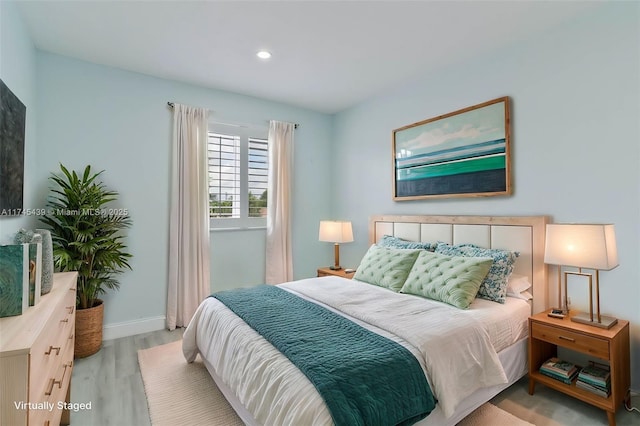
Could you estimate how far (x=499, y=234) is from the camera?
269 centimetres

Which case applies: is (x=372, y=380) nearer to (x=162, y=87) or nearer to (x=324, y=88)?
(x=324, y=88)

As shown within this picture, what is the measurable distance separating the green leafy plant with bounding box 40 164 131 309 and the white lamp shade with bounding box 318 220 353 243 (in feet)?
6.90

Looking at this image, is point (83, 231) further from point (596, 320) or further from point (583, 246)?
point (596, 320)

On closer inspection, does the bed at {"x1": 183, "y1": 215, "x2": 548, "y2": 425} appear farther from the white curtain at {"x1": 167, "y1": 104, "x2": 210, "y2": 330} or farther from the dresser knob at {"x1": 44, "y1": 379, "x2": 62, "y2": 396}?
the white curtain at {"x1": 167, "y1": 104, "x2": 210, "y2": 330}

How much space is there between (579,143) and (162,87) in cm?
384

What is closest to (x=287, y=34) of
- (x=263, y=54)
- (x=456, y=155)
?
(x=263, y=54)

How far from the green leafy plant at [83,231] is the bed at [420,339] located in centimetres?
109

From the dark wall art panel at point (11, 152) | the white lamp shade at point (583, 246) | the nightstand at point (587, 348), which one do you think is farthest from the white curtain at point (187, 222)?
the white lamp shade at point (583, 246)

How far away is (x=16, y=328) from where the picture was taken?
46.1 inches

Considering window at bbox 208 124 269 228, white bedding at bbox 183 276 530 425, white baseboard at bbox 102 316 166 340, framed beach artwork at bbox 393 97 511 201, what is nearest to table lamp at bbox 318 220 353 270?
framed beach artwork at bbox 393 97 511 201

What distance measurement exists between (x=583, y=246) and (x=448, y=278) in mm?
841

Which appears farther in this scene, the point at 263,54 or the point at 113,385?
the point at 263,54

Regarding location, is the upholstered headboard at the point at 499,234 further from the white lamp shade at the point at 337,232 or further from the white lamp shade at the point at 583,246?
the white lamp shade at the point at 337,232

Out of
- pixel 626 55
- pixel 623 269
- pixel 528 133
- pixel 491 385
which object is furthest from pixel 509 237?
pixel 626 55
